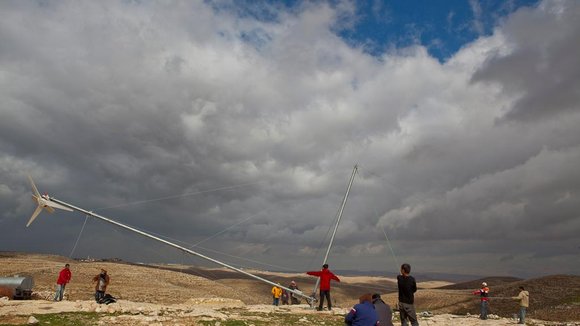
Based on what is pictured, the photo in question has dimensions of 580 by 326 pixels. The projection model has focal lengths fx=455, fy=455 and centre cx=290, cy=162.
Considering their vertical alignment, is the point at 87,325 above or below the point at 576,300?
below

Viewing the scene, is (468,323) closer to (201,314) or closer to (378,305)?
(201,314)

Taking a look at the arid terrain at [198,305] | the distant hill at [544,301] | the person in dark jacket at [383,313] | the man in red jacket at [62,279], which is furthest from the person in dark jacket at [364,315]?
the distant hill at [544,301]

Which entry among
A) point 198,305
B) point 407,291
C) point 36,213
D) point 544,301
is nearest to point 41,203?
point 36,213

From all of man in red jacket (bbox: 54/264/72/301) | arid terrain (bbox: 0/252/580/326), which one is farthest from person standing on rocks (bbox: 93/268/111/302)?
man in red jacket (bbox: 54/264/72/301)

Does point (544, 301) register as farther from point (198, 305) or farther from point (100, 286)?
point (100, 286)

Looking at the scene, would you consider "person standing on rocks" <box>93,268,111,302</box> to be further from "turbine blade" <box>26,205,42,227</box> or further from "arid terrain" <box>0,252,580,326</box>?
"turbine blade" <box>26,205,42,227</box>

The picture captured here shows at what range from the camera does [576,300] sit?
36875 mm

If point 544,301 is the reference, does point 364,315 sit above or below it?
below

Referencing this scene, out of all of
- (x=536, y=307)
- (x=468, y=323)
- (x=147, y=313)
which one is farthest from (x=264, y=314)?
→ (x=536, y=307)

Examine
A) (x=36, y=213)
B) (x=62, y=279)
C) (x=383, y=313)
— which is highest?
(x=36, y=213)

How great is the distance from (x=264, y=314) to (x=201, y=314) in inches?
137

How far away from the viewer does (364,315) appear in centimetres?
1007

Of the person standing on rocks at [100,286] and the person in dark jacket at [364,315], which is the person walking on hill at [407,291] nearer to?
the person in dark jacket at [364,315]

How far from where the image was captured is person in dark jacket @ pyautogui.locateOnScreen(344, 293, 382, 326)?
396 inches
